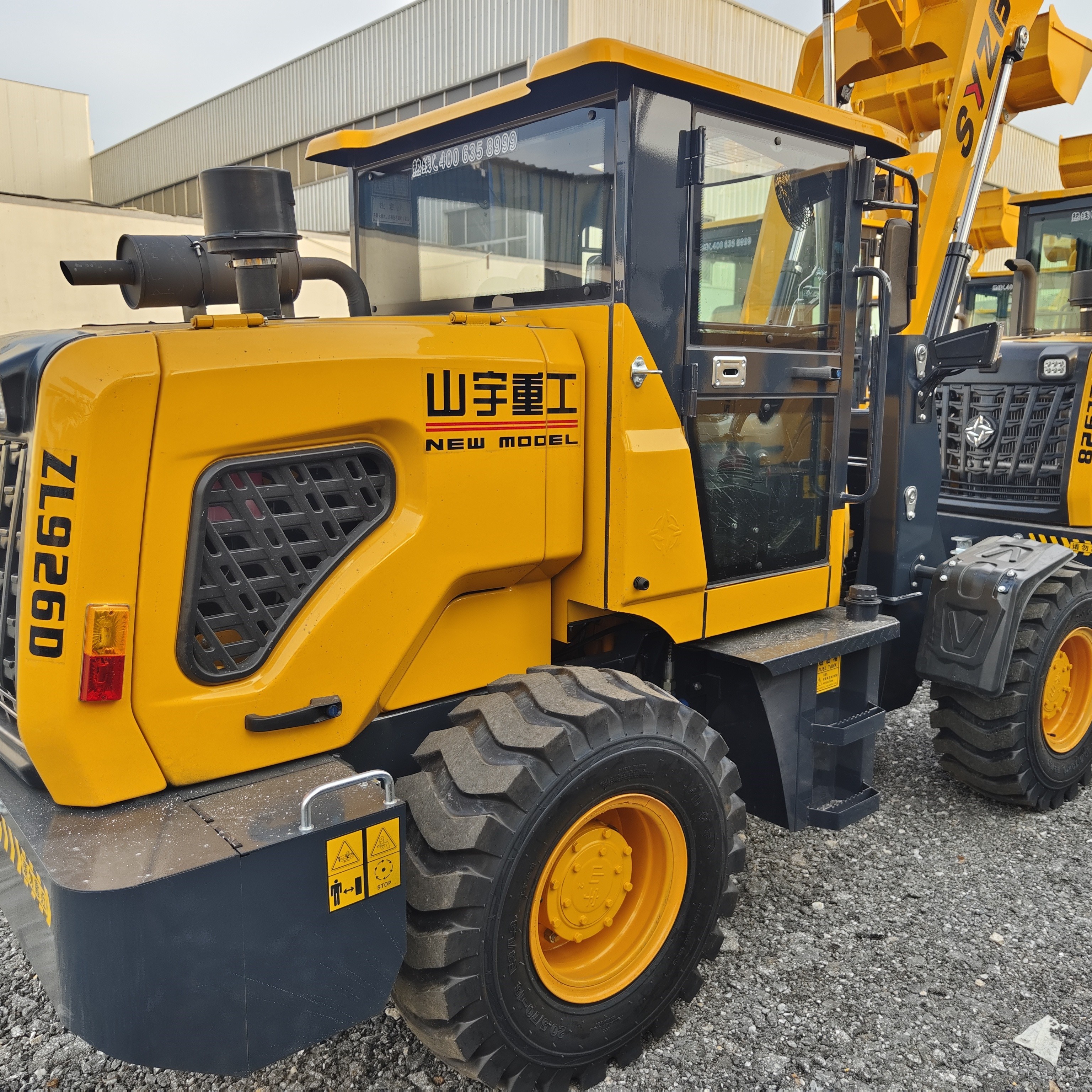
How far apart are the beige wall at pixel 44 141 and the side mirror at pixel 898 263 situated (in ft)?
95.4

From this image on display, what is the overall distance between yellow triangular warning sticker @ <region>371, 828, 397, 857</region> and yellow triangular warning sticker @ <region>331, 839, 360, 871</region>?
40 mm

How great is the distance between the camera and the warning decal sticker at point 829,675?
11.0 feet

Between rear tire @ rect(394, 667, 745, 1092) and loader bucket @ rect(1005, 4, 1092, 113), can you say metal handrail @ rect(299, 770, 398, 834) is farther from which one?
loader bucket @ rect(1005, 4, 1092, 113)

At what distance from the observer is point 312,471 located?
2.29 meters

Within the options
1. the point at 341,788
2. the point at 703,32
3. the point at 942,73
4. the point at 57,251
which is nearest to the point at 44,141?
the point at 57,251

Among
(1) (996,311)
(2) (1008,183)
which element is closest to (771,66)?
(2) (1008,183)

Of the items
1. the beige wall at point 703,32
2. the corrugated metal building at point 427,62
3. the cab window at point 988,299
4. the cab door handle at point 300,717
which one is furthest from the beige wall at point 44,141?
the cab door handle at point 300,717

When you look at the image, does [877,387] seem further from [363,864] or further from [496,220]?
[363,864]

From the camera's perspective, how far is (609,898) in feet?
8.58

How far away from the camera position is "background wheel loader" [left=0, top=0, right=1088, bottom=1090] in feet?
6.48

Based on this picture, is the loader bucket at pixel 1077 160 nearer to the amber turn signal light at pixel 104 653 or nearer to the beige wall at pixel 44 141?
the amber turn signal light at pixel 104 653

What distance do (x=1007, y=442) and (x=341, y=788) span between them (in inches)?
180

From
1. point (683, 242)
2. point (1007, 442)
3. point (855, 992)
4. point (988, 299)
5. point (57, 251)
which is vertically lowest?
point (855, 992)

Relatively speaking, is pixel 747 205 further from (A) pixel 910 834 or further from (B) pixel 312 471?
(A) pixel 910 834
